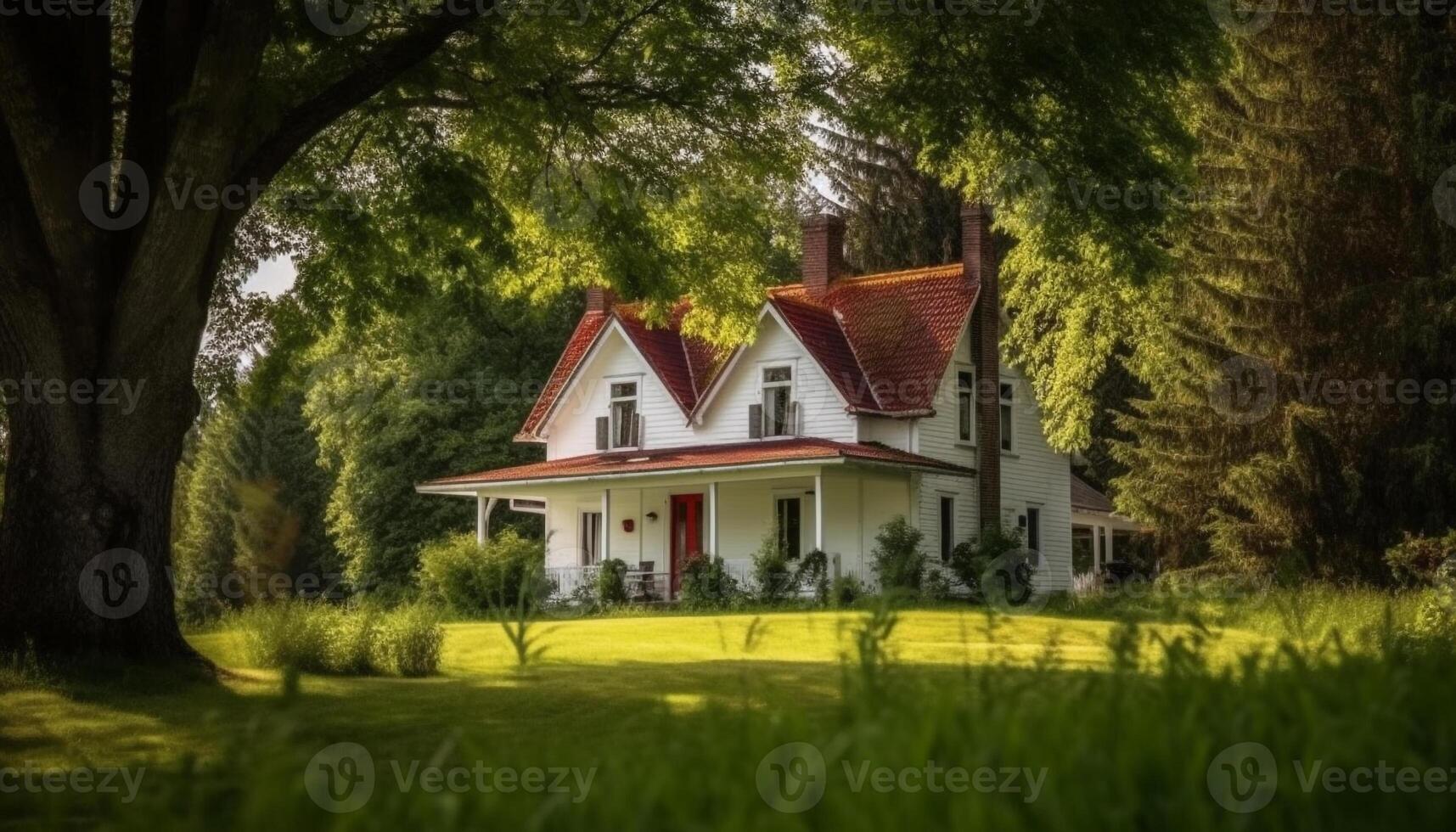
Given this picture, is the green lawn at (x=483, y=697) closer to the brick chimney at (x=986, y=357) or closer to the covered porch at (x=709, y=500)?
the covered porch at (x=709, y=500)

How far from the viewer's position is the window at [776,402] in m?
36.3

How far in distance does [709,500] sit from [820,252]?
8813 millimetres

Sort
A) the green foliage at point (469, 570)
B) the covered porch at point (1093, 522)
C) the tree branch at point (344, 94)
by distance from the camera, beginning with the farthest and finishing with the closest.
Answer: the covered porch at point (1093, 522) < the green foliage at point (469, 570) < the tree branch at point (344, 94)

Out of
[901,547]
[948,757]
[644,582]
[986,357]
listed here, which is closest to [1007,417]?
[986,357]

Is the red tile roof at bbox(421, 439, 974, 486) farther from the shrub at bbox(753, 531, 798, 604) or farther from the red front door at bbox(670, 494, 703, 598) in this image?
the shrub at bbox(753, 531, 798, 604)

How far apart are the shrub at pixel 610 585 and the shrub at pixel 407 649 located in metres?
18.2

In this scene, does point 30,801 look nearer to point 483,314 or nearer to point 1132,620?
point 1132,620

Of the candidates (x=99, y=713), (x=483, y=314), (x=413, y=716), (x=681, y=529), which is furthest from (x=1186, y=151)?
(x=483, y=314)

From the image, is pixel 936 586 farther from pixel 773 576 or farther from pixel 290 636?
pixel 290 636

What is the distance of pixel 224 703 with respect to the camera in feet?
39.5

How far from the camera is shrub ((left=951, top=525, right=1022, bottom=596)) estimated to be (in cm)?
3384

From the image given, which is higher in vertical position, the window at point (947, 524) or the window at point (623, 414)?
the window at point (623, 414)

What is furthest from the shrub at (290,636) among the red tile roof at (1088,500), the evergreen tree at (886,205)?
the evergreen tree at (886,205)

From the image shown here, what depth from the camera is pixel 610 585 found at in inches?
1346
